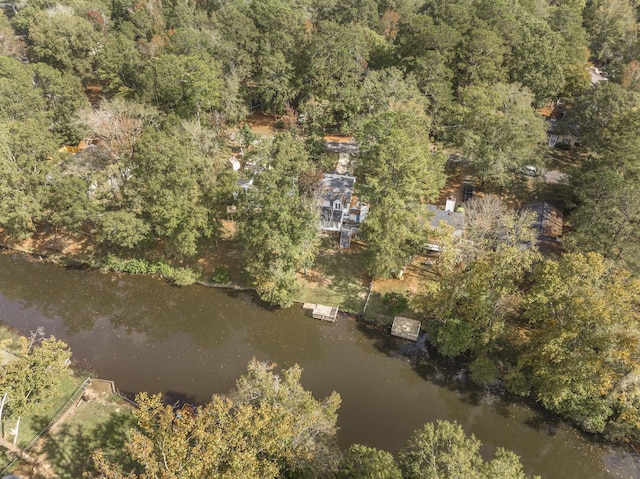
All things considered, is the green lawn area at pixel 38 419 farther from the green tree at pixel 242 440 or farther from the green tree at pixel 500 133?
the green tree at pixel 500 133

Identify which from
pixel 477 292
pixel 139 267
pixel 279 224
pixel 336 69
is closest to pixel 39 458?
pixel 139 267

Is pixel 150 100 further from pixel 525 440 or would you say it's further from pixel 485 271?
pixel 525 440

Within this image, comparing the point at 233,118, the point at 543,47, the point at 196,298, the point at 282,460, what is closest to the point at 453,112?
the point at 543,47

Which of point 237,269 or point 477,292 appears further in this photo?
point 237,269

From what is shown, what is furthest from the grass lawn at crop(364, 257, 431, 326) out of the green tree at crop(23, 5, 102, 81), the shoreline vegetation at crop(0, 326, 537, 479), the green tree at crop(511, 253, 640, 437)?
the green tree at crop(23, 5, 102, 81)

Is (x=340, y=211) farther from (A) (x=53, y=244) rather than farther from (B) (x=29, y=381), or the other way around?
(A) (x=53, y=244)
